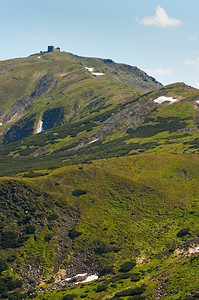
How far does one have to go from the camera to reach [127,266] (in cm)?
9938

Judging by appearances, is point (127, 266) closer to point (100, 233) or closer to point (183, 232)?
point (100, 233)

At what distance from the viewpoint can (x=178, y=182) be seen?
458 ft

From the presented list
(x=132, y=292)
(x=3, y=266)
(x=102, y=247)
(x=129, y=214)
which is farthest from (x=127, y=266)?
(x=3, y=266)

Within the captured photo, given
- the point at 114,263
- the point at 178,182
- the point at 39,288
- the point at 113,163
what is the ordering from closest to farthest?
1. the point at 39,288
2. the point at 114,263
3. the point at 178,182
4. the point at 113,163

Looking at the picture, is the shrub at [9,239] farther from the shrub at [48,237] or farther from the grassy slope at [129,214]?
the shrub at [48,237]

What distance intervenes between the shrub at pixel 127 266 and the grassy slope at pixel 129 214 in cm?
199

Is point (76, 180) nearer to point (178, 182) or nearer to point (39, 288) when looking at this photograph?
point (178, 182)

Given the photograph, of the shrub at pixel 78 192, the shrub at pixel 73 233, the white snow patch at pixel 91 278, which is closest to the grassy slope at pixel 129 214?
the shrub at pixel 73 233

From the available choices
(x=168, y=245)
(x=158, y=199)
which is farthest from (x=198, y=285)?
A: (x=158, y=199)

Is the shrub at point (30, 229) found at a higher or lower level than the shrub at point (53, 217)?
lower

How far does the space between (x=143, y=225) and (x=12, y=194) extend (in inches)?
1582

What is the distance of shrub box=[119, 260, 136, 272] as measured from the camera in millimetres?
98188

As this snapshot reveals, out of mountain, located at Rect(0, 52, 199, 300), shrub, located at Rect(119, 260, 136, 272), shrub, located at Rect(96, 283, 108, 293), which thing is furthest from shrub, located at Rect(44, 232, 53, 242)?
shrub, located at Rect(96, 283, 108, 293)

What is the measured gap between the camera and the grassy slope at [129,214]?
92188 mm
